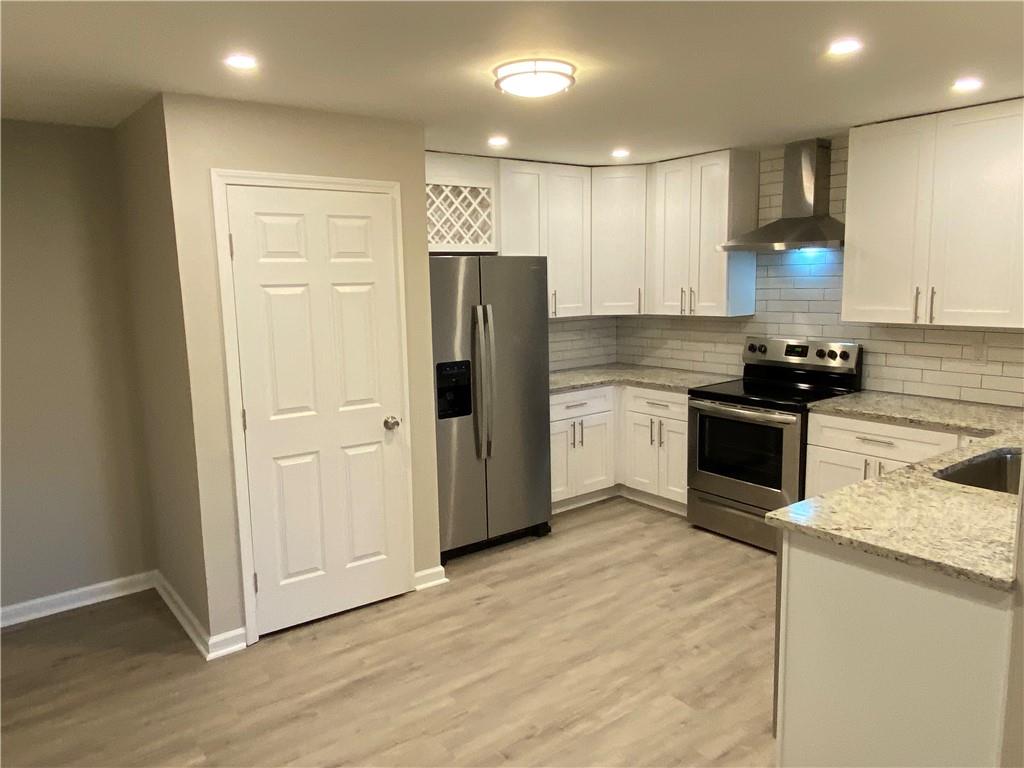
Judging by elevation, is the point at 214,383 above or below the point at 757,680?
above

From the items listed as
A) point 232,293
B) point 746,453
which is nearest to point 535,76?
point 232,293

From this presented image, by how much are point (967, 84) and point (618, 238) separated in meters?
2.36

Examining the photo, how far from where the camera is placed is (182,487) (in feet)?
10.8

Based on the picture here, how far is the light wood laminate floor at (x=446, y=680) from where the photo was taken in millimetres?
2510

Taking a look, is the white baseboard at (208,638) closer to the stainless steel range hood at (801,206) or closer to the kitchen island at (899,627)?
the kitchen island at (899,627)

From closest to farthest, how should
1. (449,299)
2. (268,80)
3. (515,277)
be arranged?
1. (268,80)
2. (449,299)
3. (515,277)

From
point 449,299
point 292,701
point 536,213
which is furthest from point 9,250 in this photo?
point 536,213

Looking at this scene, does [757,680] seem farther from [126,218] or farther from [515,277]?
[126,218]

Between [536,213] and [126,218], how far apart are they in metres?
2.38

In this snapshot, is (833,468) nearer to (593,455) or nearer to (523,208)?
(593,455)

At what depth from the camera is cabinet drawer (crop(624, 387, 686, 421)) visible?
15.0 feet

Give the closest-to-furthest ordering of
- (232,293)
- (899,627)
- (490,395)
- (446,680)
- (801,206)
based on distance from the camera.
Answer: (899,627)
(446,680)
(232,293)
(490,395)
(801,206)

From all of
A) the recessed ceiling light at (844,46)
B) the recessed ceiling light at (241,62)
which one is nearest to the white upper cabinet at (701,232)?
the recessed ceiling light at (844,46)

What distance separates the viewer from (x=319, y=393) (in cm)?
328
